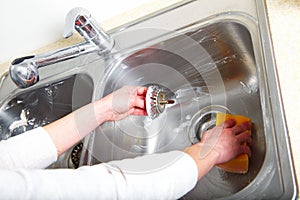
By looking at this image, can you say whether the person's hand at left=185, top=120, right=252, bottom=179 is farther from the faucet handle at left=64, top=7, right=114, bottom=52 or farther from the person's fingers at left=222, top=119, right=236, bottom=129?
the faucet handle at left=64, top=7, right=114, bottom=52

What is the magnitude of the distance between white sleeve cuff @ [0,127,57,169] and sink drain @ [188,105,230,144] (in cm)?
36

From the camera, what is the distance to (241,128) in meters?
0.73

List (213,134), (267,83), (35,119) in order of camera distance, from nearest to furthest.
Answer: (267,83)
(213,134)
(35,119)

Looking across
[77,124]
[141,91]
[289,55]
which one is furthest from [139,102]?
[289,55]

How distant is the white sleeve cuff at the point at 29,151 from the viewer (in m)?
0.66

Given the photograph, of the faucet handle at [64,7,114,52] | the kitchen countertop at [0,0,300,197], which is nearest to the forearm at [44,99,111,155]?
the faucet handle at [64,7,114,52]

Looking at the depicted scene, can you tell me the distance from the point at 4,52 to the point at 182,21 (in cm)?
55

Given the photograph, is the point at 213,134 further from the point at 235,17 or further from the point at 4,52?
the point at 4,52

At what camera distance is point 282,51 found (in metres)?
0.62

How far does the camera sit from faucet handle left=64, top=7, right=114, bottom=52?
0.68m

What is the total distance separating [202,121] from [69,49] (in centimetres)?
39

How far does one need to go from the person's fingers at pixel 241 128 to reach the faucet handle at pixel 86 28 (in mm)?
371

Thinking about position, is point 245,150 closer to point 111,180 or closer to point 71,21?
point 111,180

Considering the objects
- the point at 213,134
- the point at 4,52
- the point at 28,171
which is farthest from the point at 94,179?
the point at 4,52
